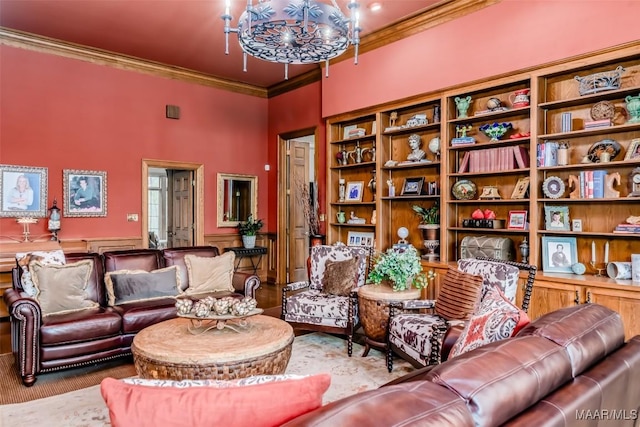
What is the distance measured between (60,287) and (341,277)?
101 inches

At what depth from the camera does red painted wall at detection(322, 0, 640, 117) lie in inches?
136

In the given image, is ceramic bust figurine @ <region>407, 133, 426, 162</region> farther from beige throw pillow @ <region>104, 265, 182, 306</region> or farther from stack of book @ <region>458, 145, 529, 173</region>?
beige throw pillow @ <region>104, 265, 182, 306</region>

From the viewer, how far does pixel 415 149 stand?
5.14 metres

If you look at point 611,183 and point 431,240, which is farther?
point 431,240

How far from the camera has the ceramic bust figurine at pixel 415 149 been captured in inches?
199

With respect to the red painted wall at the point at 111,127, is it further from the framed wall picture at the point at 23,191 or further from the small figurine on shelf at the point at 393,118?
the small figurine on shelf at the point at 393,118

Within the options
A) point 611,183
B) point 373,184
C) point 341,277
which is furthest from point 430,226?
point 611,183

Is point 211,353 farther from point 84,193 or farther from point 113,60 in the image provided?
point 113,60

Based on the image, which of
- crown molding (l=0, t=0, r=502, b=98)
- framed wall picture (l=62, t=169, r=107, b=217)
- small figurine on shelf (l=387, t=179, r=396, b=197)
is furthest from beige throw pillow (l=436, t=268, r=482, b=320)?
framed wall picture (l=62, t=169, r=107, b=217)

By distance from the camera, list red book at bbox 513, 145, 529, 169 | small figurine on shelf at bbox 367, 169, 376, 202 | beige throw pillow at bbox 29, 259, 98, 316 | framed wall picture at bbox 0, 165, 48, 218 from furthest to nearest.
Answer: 1. small figurine on shelf at bbox 367, 169, 376, 202
2. framed wall picture at bbox 0, 165, 48, 218
3. red book at bbox 513, 145, 529, 169
4. beige throw pillow at bbox 29, 259, 98, 316

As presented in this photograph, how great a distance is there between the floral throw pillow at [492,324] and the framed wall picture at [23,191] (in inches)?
223

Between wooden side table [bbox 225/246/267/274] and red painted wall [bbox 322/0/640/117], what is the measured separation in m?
2.99

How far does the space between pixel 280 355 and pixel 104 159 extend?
484 centimetres

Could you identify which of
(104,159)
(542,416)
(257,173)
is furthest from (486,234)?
(104,159)
